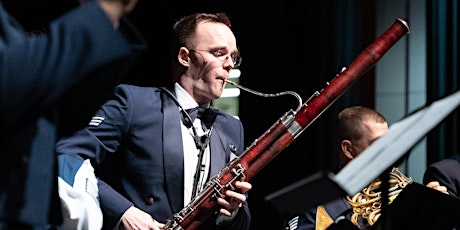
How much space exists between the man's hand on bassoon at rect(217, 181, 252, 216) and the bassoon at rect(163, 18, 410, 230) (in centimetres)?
2

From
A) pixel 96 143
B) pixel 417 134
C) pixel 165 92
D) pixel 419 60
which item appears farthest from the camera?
pixel 419 60

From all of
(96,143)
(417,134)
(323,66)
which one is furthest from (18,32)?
(323,66)

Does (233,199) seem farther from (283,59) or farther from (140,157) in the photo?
(283,59)

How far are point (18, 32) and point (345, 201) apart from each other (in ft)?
7.33

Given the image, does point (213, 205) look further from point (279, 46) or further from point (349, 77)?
point (279, 46)

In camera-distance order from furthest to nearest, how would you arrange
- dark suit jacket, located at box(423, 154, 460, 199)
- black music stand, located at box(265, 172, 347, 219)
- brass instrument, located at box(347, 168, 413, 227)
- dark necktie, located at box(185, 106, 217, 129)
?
1. dark suit jacket, located at box(423, 154, 460, 199)
2. brass instrument, located at box(347, 168, 413, 227)
3. dark necktie, located at box(185, 106, 217, 129)
4. black music stand, located at box(265, 172, 347, 219)

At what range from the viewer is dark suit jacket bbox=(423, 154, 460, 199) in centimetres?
345

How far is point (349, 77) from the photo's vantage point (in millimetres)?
2641

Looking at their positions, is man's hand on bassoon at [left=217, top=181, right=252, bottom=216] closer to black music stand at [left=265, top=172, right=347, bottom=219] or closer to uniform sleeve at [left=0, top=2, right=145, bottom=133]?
black music stand at [left=265, top=172, right=347, bottom=219]

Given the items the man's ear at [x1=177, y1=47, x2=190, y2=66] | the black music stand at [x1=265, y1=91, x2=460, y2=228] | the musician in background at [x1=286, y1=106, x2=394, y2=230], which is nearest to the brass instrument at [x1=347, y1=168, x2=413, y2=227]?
the musician in background at [x1=286, y1=106, x2=394, y2=230]

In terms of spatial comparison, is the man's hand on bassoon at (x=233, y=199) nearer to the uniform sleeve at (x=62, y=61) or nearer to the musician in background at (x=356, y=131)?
the musician in background at (x=356, y=131)

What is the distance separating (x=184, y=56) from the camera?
9.64 feet

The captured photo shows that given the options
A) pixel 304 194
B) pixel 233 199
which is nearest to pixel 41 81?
pixel 304 194

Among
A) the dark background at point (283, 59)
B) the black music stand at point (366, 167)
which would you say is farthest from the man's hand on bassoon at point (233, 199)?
the dark background at point (283, 59)
